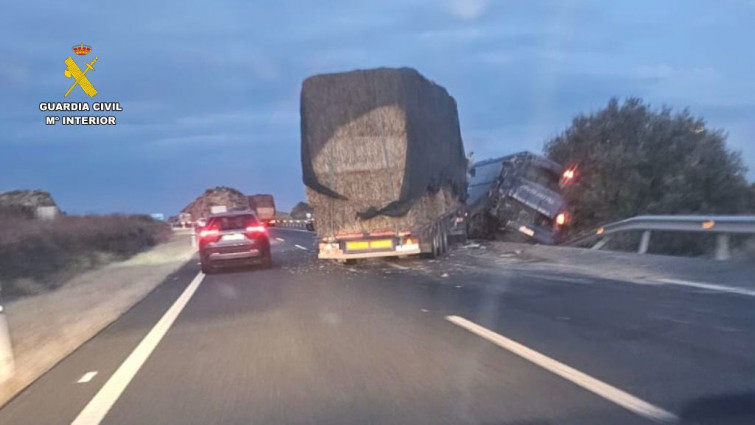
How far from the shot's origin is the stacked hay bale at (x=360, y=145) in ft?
75.0

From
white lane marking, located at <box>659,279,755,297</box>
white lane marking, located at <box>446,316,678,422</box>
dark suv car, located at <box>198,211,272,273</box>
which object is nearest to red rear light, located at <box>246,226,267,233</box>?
dark suv car, located at <box>198,211,272,273</box>

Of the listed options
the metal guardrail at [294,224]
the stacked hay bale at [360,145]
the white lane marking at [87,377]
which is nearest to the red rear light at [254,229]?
the stacked hay bale at [360,145]

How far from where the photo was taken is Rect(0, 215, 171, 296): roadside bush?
24.0m

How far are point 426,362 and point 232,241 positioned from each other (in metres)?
16.8

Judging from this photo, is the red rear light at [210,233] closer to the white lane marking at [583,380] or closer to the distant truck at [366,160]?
the distant truck at [366,160]

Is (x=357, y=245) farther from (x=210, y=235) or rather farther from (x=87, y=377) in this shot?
(x=87, y=377)

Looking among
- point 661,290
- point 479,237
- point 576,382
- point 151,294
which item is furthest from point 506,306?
point 479,237

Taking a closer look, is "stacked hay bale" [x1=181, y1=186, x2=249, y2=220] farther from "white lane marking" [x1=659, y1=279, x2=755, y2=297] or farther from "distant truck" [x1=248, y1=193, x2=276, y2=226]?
"white lane marking" [x1=659, y1=279, x2=755, y2=297]

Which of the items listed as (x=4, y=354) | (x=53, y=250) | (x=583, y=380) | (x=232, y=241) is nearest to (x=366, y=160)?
(x=232, y=241)

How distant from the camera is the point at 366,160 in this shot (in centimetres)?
2308

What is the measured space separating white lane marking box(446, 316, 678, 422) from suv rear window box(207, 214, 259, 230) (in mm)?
15320

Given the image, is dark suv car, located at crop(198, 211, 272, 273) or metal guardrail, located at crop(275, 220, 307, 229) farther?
metal guardrail, located at crop(275, 220, 307, 229)

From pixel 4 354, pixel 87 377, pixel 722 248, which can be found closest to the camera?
pixel 87 377

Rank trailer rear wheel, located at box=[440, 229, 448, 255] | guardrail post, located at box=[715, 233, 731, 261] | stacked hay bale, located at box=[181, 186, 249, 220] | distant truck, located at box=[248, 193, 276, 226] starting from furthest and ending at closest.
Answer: stacked hay bale, located at box=[181, 186, 249, 220]
distant truck, located at box=[248, 193, 276, 226]
trailer rear wheel, located at box=[440, 229, 448, 255]
guardrail post, located at box=[715, 233, 731, 261]
